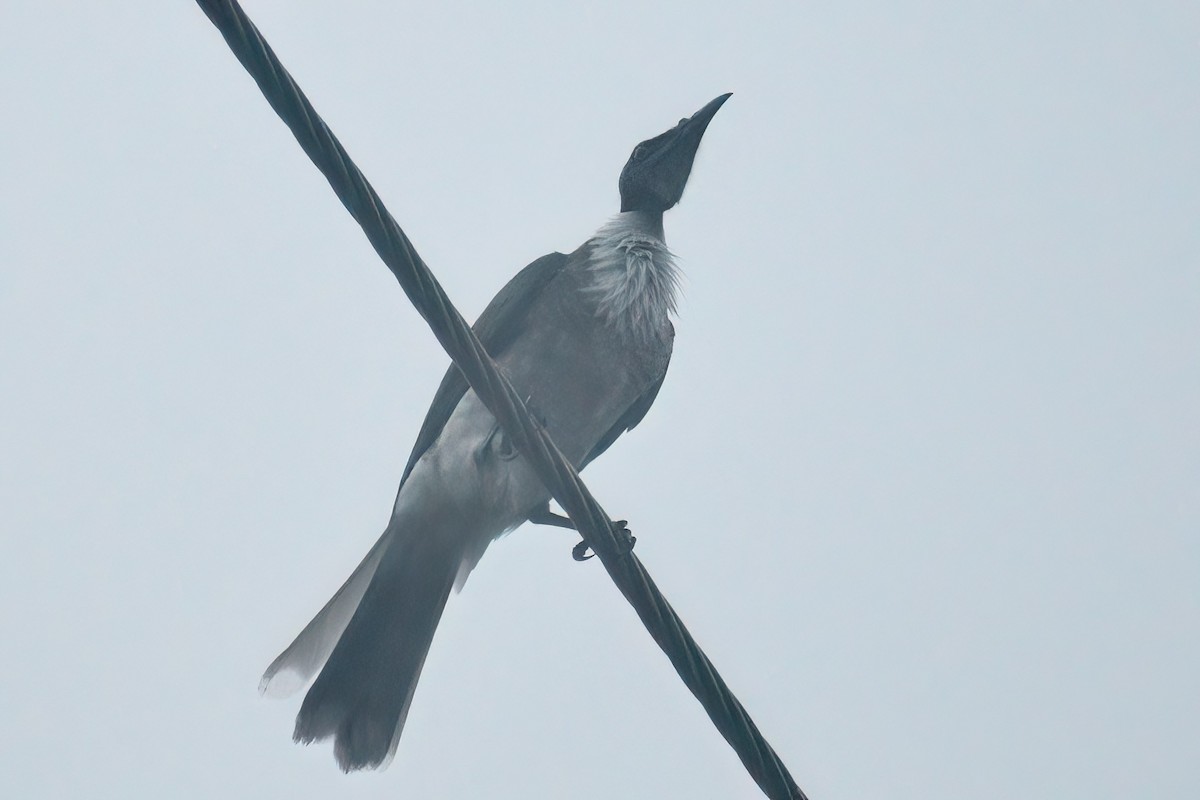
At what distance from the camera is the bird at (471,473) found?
409cm

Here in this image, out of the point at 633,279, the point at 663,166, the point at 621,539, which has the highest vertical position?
the point at 663,166

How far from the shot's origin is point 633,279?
15.2 ft

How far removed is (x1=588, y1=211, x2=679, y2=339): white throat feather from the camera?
177 inches

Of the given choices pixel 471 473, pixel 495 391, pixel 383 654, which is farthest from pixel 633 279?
pixel 495 391

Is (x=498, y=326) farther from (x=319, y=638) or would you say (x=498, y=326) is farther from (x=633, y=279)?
(x=319, y=638)

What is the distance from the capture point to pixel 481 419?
4141mm

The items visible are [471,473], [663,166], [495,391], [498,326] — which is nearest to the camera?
[495,391]

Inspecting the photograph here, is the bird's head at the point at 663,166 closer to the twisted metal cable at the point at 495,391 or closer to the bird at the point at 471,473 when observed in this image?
the bird at the point at 471,473

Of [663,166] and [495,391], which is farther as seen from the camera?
[663,166]

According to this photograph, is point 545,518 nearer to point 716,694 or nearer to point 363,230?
point 716,694

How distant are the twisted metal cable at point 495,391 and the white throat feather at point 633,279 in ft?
5.41

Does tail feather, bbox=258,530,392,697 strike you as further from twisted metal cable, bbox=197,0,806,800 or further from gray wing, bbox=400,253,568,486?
twisted metal cable, bbox=197,0,806,800

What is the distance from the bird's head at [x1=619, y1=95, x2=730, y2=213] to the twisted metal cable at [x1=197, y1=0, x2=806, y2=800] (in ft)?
8.79

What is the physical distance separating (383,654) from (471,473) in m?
0.64
